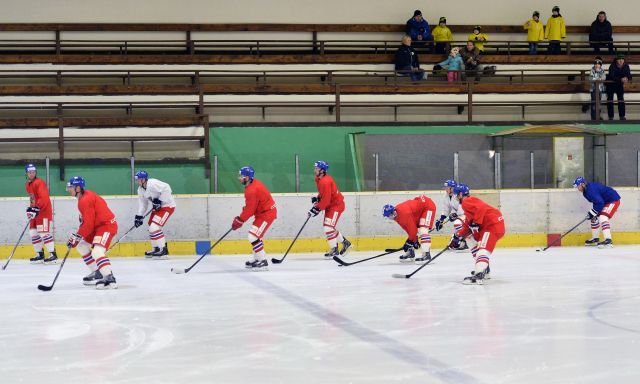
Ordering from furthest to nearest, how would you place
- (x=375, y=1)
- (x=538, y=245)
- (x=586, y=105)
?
(x=375, y=1) < (x=586, y=105) < (x=538, y=245)

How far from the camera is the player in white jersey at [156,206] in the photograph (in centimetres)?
1433

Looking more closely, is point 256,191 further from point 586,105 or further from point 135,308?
point 586,105

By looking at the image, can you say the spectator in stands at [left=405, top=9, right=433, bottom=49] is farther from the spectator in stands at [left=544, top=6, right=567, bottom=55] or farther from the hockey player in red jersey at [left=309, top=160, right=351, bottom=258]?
the hockey player in red jersey at [left=309, top=160, right=351, bottom=258]

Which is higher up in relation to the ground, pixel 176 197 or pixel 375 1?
pixel 375 1

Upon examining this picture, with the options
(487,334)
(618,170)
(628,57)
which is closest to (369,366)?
(487,334)

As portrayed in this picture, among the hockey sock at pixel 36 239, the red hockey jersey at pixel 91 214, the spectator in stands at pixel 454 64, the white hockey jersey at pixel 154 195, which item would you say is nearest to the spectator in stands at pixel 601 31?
the spectator in stands at pixel 454 64

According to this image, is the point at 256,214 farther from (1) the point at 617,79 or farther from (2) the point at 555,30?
(2) the point at 555,30

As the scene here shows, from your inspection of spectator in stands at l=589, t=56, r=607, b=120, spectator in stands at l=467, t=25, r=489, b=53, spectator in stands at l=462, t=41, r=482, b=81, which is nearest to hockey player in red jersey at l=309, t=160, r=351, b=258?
spectator in stands at l=462, t=41, r=482, b=81

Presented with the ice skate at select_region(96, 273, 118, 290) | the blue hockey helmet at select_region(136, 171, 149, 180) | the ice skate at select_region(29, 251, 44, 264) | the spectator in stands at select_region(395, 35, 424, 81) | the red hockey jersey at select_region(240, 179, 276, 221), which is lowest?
the ice skate at select_region(29, 251, 44, 264)

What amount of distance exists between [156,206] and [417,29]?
8.82 meters

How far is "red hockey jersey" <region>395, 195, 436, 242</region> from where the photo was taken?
42.3ft

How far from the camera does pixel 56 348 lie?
667 centimetres

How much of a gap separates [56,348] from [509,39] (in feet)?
57.0

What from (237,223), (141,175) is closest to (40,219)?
(141,175)
